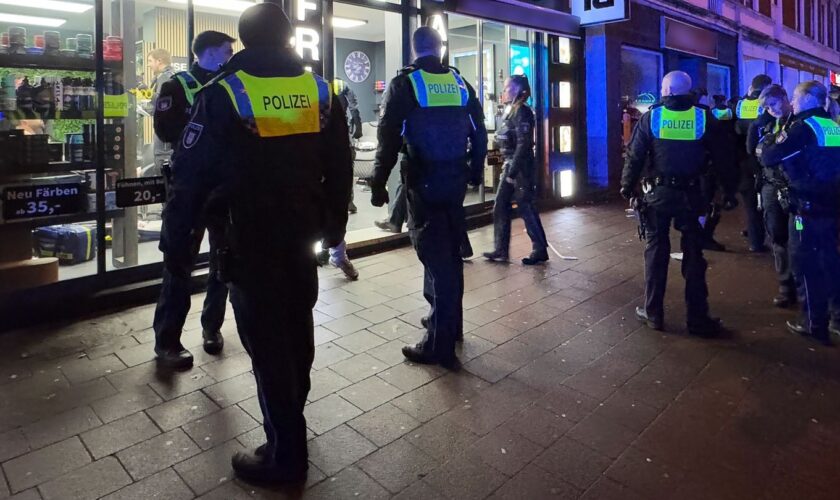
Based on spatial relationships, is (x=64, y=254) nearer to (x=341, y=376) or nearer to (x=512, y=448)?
(x=341, y=376)

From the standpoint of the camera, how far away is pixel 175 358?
4125mm

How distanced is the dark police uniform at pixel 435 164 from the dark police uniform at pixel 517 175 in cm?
259

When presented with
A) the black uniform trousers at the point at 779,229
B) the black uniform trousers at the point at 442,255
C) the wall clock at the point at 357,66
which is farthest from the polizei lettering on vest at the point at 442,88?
the wall clock at the point at 357,66

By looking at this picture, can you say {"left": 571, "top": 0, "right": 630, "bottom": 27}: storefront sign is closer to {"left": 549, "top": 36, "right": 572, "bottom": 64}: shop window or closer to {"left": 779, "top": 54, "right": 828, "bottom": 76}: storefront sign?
{"left": 549, "top": 36, "right": 572, "bottom": 64}: shop window

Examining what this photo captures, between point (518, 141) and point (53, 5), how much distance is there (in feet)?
15.1

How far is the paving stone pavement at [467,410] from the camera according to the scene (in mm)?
2842

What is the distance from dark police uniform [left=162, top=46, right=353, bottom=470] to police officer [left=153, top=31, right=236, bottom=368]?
131cm

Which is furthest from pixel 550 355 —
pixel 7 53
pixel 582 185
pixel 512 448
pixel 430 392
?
pixel 582 185

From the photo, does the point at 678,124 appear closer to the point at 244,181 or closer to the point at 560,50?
the point at 244,181

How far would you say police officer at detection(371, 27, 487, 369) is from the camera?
4000 millimetres

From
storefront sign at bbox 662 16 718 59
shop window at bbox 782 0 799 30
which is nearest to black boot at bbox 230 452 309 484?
storefront sign at bbox 662 16 718 59

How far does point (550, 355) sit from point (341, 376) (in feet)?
4.67

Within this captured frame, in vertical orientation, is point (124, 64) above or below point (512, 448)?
above

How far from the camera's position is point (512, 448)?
123 inches
